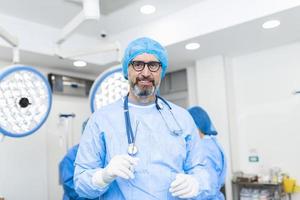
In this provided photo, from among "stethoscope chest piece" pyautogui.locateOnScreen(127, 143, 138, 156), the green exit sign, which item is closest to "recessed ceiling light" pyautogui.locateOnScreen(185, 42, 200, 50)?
the green exit sign

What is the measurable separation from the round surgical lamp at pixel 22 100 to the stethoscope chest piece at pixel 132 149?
0.89 metres

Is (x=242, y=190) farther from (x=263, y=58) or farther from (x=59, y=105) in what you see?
(x=59, y=105)

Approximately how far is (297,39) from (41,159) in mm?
2966

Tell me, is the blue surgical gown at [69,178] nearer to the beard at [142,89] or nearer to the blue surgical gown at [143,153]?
the blue surgical gown at [143,153]

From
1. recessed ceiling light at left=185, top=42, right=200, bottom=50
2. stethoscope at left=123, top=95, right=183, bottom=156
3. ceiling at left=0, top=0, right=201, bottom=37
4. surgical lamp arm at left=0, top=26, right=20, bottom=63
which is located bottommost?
stethoscope at left=123, top=95, right=183, bottom=156

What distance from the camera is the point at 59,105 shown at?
3543 mm

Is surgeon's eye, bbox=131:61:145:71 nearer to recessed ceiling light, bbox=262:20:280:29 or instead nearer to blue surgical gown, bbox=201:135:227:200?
blue surgical gown, bbox=201:135:227:200

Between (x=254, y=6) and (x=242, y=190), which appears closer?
(x=254, y=6)

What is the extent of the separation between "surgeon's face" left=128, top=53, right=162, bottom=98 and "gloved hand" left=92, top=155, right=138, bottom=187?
0.97 feet

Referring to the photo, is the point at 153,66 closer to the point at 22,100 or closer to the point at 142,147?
the point at 142,147

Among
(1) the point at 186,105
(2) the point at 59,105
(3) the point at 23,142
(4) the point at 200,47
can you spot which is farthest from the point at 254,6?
(3) the point at 23,142

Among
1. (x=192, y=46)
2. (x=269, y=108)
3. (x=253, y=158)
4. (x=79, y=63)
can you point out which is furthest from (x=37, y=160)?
(x=269, y=108)

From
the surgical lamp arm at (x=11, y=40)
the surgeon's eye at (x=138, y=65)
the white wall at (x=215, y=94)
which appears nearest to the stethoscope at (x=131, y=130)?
the surgeon's eye at (x=138, y=65)

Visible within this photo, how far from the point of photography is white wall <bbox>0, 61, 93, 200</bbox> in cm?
300
